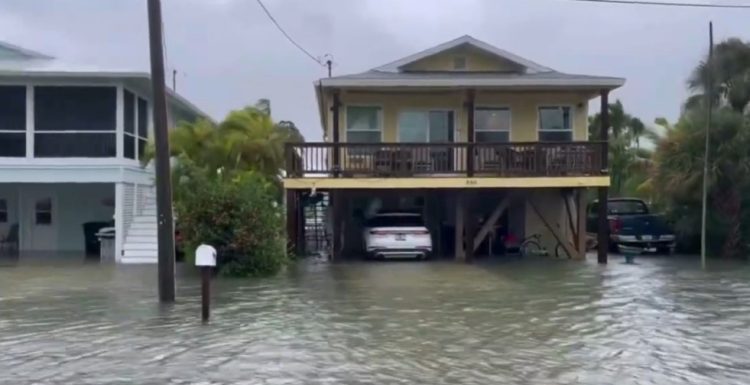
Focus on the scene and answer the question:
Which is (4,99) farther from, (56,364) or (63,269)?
(56,364)

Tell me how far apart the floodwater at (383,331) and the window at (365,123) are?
8.10m

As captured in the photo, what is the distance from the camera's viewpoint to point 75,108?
90.1ft

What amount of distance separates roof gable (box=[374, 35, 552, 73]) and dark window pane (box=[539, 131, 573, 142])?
1821mm

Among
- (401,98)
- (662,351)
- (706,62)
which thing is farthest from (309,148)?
(662,351)

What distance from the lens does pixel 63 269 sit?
78.5ft

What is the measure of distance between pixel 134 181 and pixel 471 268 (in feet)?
34.2

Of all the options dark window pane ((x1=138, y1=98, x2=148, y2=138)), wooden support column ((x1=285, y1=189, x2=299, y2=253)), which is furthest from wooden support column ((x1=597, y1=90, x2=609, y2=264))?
dark window pane ((x1=138, y1=98, x2=148, y2=138))

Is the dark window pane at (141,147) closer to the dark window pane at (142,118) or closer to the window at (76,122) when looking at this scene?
the dark window pane at (142,118)

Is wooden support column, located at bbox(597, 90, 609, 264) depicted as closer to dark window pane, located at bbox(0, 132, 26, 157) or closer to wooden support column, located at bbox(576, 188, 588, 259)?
wooden support column, located at bbox(576, 188, 588, 259)

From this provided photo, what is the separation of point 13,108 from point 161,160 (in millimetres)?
13096

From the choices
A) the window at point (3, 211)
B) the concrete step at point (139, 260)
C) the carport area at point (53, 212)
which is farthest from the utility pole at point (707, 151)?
the window at point (3, 211)

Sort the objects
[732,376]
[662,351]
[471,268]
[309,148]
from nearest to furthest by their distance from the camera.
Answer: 1. [732,376]
2. [662,351]
3. [471,268]
4. [309,148]

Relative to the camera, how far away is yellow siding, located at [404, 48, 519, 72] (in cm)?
2900

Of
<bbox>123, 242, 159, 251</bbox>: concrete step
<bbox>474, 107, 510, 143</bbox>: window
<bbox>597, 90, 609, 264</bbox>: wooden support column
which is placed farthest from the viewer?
<bbox>474, 107, 510, 143</bbox>: window
